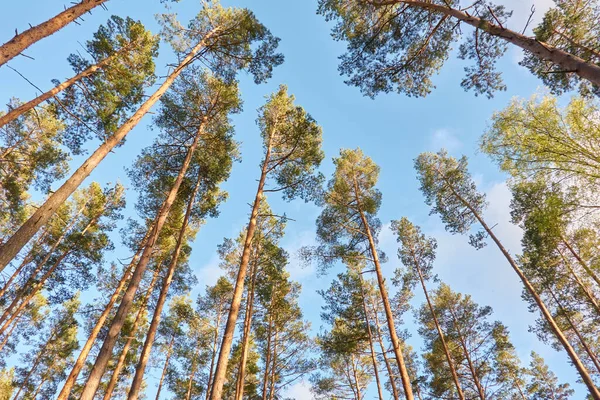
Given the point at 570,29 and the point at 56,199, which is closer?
the point at 56,199

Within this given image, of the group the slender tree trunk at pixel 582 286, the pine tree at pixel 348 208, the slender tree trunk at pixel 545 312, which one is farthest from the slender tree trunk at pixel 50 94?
the slender tree trunk at pixel 582 286

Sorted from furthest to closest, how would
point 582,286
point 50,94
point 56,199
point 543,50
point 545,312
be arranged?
point 582,286
point 545,312
point 50,94
point 543,50
point 56,199

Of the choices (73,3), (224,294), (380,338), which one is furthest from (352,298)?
(73,3)

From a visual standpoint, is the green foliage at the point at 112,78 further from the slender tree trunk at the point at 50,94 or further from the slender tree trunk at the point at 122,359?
the slender tree trunk at the point at 122,359

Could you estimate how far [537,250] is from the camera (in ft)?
46.8

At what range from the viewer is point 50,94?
7711 mm

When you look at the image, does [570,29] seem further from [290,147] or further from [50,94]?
[50,94]

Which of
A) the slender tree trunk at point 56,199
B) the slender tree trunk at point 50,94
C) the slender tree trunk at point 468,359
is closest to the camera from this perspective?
the slender tree trunk at point 56,199

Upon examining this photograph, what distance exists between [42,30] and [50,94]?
Answer: 3.33m

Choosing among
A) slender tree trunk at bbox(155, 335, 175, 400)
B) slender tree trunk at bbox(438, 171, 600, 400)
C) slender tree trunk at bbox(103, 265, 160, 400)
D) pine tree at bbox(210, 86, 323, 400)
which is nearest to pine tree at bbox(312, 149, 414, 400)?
pine tree at bbox(210, 86, 323, 400)

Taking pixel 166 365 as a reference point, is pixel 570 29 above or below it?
above

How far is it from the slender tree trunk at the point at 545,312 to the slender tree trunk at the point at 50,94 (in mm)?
16742

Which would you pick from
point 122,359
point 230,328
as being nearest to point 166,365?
point 122,359

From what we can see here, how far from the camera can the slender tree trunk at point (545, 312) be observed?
8.58 metres
